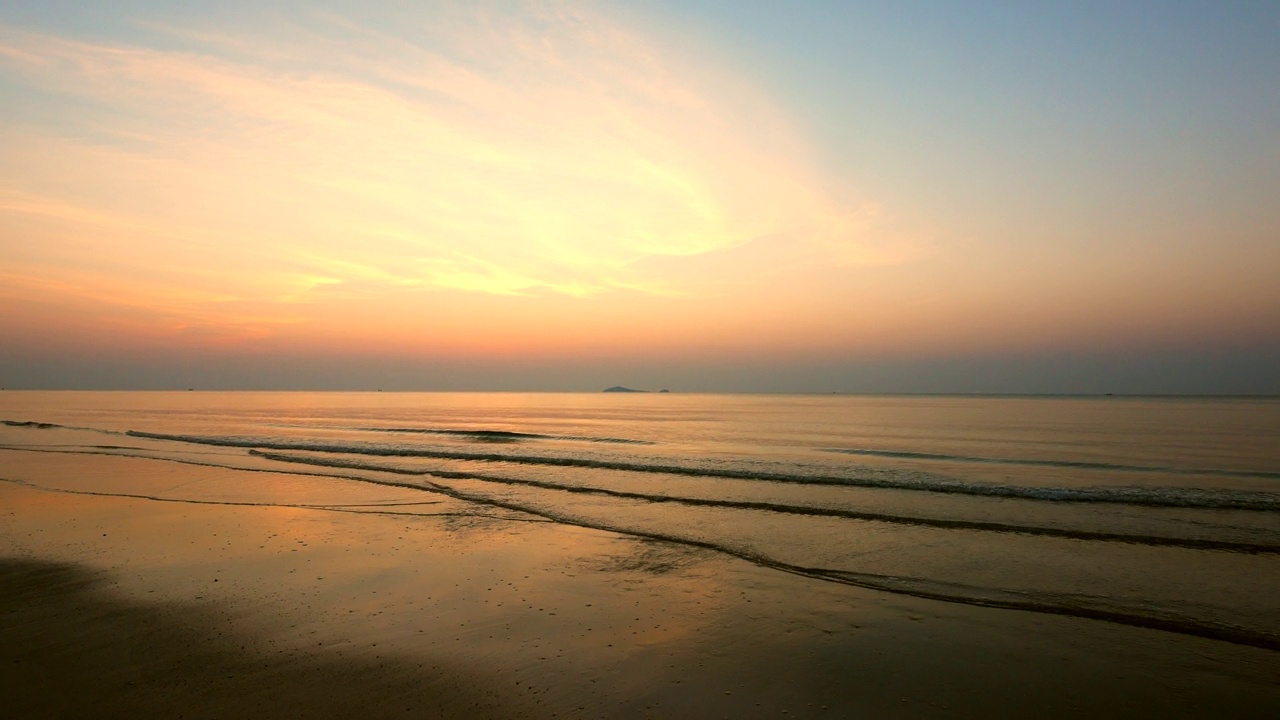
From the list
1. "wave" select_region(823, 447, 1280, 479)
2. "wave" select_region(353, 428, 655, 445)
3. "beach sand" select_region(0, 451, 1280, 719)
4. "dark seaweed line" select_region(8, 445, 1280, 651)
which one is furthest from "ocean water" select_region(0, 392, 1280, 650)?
"beach sand" select_region(0, 451, 1280, 719)

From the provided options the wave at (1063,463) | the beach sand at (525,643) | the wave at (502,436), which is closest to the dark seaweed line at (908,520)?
the beach sand at (525,643)

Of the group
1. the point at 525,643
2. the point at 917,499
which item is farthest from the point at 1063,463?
the point at 525,643

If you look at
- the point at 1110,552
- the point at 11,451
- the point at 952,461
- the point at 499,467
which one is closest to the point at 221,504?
the point at 499,467

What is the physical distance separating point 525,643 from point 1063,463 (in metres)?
29.5

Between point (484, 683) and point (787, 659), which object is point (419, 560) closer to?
point (484, 683)

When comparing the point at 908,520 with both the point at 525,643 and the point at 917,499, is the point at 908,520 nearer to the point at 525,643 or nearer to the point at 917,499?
the point at 917,499

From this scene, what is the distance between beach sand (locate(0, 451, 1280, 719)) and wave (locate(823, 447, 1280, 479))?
859 inches

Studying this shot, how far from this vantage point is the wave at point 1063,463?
24516 millimetres

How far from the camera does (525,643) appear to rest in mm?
8031

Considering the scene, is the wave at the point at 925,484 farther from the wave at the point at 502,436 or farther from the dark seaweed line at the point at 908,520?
the wave at the point at 502,436

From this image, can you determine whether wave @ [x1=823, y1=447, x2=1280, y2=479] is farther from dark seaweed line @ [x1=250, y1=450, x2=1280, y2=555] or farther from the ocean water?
dark seaweed line @ [x1=250, y1=450, x2=1280, y2=555]

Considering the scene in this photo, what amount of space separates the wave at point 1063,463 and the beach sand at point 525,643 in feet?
71.6

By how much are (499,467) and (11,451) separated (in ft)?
90.9

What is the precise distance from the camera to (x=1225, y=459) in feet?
95.7
